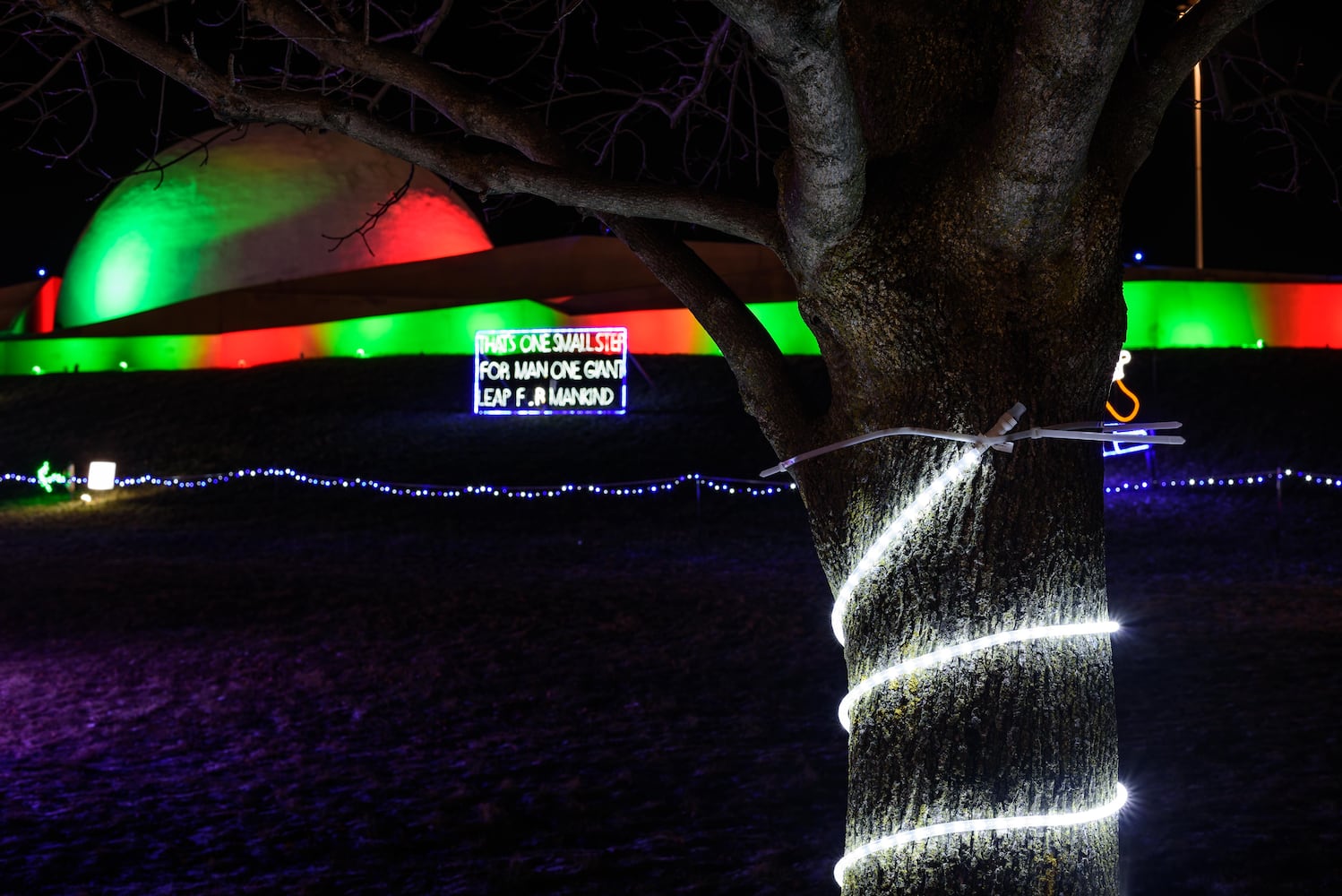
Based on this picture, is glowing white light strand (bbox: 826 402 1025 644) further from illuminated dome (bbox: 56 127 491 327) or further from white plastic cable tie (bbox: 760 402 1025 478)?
illuminated dome (bbox: 56 127 491 327)

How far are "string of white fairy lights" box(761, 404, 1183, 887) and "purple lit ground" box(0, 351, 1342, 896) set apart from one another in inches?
62.0

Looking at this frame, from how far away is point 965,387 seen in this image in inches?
147

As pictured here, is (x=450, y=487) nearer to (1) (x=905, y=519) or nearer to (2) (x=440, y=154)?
(2) (x=440, y=154)

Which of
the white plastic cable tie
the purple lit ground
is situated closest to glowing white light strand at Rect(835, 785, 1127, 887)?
the white plastic cable tie

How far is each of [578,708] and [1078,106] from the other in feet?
18.7

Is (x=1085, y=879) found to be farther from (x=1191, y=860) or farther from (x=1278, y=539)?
(x=1278, y=539)

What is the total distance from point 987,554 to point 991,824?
72 cm

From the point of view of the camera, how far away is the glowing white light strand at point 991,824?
11.9 ft

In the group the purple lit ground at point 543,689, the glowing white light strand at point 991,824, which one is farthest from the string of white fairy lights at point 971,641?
the purple lit ground at point 543,689

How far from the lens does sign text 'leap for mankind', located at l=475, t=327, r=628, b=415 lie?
914 inches

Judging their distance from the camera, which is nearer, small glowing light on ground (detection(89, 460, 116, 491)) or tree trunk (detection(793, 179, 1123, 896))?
tree trunk (detection(793, 179, 1123, 896))

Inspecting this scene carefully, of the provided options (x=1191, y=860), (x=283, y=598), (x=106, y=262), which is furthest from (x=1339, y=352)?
(x=106, y=262)

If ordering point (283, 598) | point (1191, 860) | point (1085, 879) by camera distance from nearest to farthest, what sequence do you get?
point (1085, 879), point (1191, 860), point (283, 598)

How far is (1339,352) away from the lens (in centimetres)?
2466
